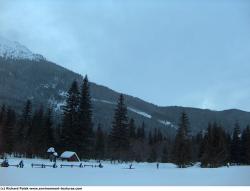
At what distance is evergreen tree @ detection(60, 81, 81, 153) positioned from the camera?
60.7 meters

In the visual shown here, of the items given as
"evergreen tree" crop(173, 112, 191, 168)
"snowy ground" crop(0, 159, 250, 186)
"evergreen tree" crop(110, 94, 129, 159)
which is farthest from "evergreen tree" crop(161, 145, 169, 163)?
"snowy ground" crop(0, 159, 250, 186)

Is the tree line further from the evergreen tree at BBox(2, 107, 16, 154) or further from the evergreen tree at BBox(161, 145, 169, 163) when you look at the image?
the evergreen tree at BBox(161, 145, 169, 163)

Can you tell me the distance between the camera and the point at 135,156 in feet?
264

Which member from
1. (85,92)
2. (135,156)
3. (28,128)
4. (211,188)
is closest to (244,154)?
(135,156)

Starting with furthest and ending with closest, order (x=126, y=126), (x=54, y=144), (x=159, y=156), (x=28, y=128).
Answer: (x=159, y=156) < (x=28, y=128) < (x=126, y=126) < (x=54, y=144)

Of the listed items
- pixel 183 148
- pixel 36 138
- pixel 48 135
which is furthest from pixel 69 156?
pixel 183 148

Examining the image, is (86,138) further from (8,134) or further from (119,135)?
(8,134)

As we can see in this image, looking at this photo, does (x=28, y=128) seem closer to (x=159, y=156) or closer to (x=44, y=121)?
(x=44, y=121)

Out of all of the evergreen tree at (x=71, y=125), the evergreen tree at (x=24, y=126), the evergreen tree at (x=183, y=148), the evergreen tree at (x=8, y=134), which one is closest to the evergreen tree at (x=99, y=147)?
the evergreen tree at (x=24, y=126)

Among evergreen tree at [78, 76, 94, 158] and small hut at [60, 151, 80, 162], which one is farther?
evergreen tree at [78, 76, 94, 158]

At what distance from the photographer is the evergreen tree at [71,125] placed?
6072 centimetres

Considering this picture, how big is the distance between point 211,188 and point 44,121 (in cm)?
5711

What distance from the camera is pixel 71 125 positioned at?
6141 cm

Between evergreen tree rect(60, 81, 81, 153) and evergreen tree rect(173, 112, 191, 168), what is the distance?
14177 mm
